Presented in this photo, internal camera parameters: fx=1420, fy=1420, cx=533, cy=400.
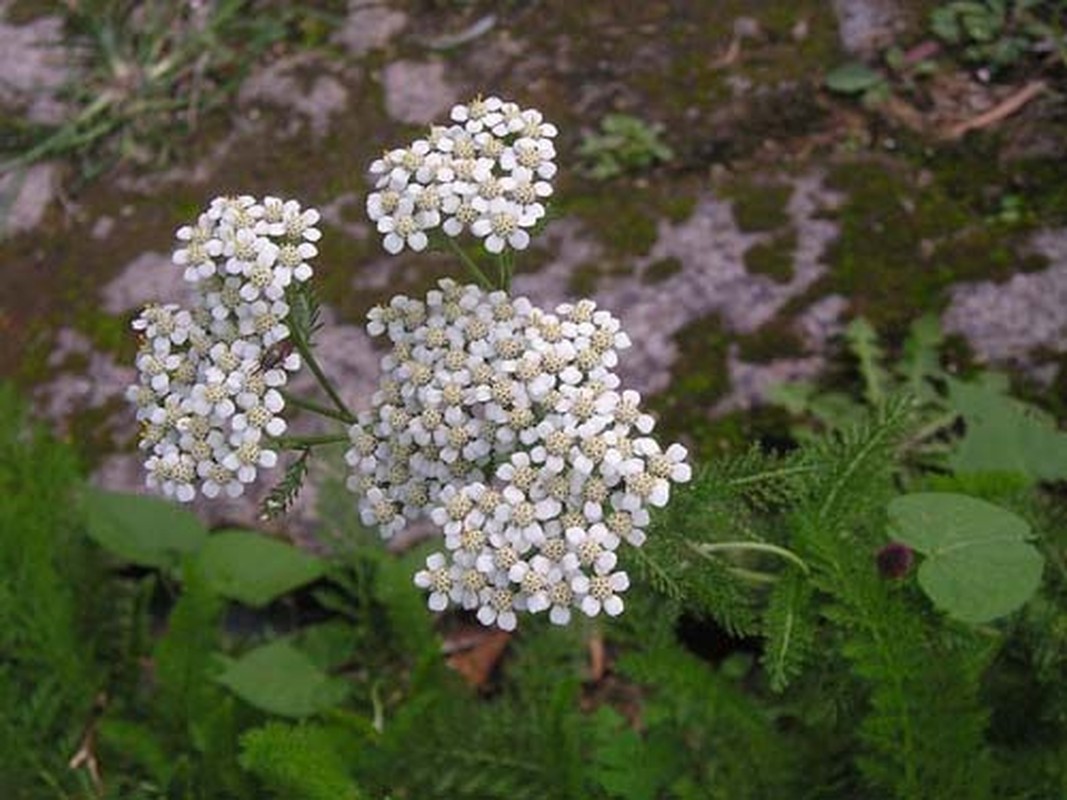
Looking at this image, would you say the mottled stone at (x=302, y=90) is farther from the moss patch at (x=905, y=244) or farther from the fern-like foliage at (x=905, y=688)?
the fern-like foliage at (x=905, y=688)

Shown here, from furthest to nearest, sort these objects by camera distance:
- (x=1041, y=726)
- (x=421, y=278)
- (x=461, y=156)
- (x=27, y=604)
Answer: (x=421, y=278) < (x=27, y=604) < (x=1041, y=726) < (x=461, y=156)

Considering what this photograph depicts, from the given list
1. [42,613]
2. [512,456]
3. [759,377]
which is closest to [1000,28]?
[759,377]

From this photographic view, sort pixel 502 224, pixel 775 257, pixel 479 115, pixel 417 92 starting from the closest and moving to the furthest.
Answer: pixel 502 224 → pixel 479 115 → pixel 775 257 → pixel 417 92

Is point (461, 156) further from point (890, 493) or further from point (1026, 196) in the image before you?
point (1026, 196)

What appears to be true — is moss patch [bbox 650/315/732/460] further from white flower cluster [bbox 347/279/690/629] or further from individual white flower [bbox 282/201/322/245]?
individual white flower [bbox 282/201/322/245]

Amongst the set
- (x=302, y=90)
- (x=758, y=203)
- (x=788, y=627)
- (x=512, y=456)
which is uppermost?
(x=512, y=456)

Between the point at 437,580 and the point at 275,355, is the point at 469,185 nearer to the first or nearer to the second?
the point at 275,355

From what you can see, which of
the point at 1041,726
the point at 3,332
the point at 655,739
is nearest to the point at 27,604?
the point at 3,332
